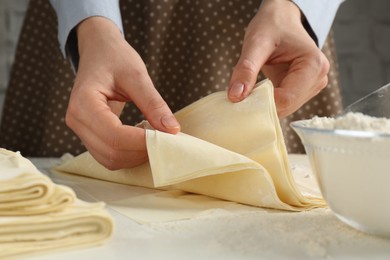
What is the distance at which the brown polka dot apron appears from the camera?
3.84 ft

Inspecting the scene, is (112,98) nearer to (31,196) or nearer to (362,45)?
(31,196)

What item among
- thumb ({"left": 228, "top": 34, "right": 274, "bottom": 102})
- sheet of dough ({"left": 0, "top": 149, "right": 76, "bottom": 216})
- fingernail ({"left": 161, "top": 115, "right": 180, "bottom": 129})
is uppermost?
thumb ({"left": 228, "top": 34, "right": 274, "bottom": 102})

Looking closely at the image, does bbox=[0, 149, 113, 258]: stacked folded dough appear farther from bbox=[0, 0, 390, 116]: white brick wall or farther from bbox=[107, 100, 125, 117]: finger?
bbox=[0, 0, 390, 116]: white brick wall

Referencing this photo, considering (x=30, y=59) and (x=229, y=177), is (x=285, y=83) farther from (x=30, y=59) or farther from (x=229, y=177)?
(x=30, y=59)

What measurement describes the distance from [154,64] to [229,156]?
62 centimetres

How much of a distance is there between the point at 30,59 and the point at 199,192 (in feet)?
2.48

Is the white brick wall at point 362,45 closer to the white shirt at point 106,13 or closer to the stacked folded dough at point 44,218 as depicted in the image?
the white shirt at point 106,13

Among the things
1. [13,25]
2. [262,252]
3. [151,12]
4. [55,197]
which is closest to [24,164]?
[55,197]

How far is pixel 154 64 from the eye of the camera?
1.19m

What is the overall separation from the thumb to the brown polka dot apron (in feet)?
1.25

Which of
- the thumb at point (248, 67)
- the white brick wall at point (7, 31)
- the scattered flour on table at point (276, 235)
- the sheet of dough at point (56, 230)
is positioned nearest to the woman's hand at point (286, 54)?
the thumb at point (248, 67)

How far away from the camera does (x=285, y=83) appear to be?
0.79m

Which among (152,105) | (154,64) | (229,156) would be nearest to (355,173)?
(229,156)

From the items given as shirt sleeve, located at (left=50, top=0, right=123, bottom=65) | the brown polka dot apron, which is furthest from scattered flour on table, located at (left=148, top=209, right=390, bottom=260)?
the brown polka dot apron
